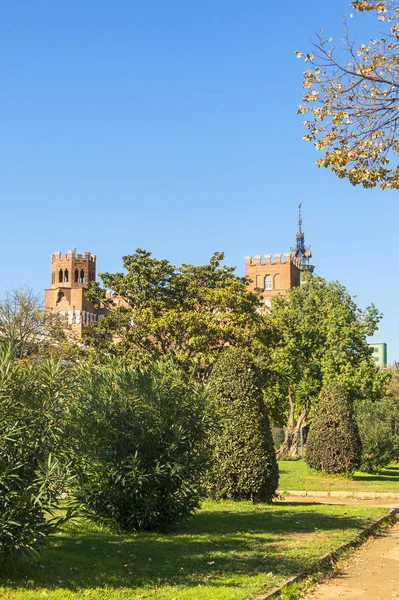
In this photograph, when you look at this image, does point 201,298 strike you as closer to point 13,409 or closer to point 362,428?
point 362,428

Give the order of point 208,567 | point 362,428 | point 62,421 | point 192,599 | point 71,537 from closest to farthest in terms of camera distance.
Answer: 1. point 192,599
2. point 62,421
3. point 208,567
4. point 71,537
5. point 362,428

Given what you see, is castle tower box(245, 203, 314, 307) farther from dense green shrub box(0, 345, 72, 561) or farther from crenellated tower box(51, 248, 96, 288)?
dense green shrub box(0, 345, 72, 561)

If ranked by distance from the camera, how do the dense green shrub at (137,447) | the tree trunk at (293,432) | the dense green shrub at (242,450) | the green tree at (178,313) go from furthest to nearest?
the tree trunk at (293,432)
the green tree at (178,313)
the dense green shrub at (242,450)
the dense green shrub at (137,447)

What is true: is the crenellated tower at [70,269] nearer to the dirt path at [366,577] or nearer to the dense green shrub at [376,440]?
the dense green shrub at [376,440]

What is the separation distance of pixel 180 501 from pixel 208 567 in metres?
2.67

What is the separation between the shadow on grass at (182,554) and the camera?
838 centimetres

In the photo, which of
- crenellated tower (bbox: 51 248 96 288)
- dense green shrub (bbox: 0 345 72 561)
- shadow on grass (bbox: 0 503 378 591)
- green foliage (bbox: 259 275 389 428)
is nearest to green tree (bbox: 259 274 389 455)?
green foliage (bbox: 259 275 389 428)

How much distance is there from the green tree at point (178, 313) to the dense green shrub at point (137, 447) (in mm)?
21965

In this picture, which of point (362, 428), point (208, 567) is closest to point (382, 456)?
point (362, 428)

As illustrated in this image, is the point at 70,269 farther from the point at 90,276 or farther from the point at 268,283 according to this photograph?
the point at 268,283

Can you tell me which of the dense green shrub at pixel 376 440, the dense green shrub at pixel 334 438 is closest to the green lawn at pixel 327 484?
the dense green shrub at pixel 334 438

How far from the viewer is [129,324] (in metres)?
38.7

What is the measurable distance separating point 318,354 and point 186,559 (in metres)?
38.6

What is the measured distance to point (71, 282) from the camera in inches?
5536
